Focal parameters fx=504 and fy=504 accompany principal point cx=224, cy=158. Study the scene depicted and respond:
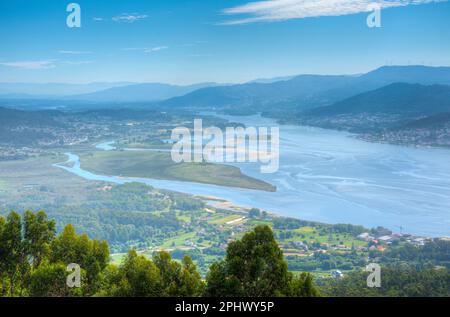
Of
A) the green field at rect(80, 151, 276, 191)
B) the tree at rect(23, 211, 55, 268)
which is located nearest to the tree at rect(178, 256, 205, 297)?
the tree at rect(23, 211, 55, 268)

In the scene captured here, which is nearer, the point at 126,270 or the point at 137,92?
the point at 126,270

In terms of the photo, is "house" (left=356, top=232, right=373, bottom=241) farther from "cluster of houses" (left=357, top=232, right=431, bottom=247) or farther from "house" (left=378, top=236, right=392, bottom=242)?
"house" (left=378, top=236, right=392, bottom=242)

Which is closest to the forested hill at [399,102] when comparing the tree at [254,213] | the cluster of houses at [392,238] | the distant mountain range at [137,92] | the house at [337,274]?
the tree at [254,213]

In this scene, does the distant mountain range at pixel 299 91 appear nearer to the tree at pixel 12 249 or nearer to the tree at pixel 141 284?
the tree at pixel 12 249

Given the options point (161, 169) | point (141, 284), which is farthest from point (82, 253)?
point (161, 169)

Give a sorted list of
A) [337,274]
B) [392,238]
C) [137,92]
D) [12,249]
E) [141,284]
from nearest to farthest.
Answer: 1. [141,284]
2. [12,249]
3. [337,274]
4. [392,238]
5. [137,92]

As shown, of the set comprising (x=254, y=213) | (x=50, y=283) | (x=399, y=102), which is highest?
(x=399, y=102)

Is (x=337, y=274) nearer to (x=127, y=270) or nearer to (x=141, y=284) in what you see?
(x=127, y=270)

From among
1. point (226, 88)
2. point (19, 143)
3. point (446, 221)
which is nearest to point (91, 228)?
point (446, 221)
